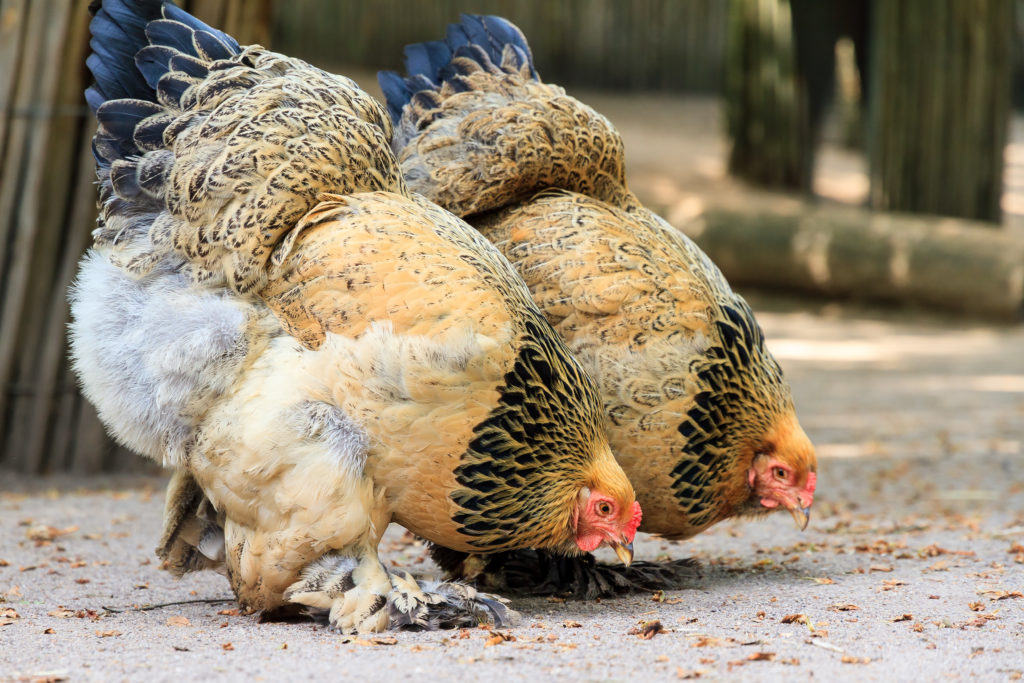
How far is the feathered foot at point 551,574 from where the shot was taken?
3926 millimetres

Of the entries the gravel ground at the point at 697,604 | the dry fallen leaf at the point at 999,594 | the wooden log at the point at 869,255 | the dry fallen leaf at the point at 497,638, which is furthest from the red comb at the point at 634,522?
the wooden log at the point at 869,255

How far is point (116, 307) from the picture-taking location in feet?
11.5

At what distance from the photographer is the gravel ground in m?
2.80

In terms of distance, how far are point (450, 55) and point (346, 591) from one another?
2386mm

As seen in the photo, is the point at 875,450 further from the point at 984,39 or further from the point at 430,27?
the point at 430,27

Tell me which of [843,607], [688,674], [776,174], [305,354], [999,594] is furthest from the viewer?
[776,174]

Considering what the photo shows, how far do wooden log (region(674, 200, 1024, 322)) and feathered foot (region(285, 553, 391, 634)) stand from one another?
8834 millimetres

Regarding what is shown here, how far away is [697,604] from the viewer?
12.0ft

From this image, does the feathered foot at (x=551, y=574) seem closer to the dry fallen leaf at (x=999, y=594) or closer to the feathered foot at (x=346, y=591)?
the feathered foot at (x=346, y=591)

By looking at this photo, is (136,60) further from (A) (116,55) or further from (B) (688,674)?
(B) (688,674)

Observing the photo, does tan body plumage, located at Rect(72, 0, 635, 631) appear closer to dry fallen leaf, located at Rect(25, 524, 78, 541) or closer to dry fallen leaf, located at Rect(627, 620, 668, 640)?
dry fallen leaf, located at Rect(627, 620, 668, 640)

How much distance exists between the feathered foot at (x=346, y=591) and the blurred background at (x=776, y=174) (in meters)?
2.91

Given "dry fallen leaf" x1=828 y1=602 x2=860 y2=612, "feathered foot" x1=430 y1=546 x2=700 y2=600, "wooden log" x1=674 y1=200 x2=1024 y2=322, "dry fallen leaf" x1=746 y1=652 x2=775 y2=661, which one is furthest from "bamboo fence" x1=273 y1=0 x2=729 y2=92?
"dry fallen leaf" x1=746 y1=652 x2=775 y2=661

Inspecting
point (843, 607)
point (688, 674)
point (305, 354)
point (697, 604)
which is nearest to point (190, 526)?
point (305, 354)
